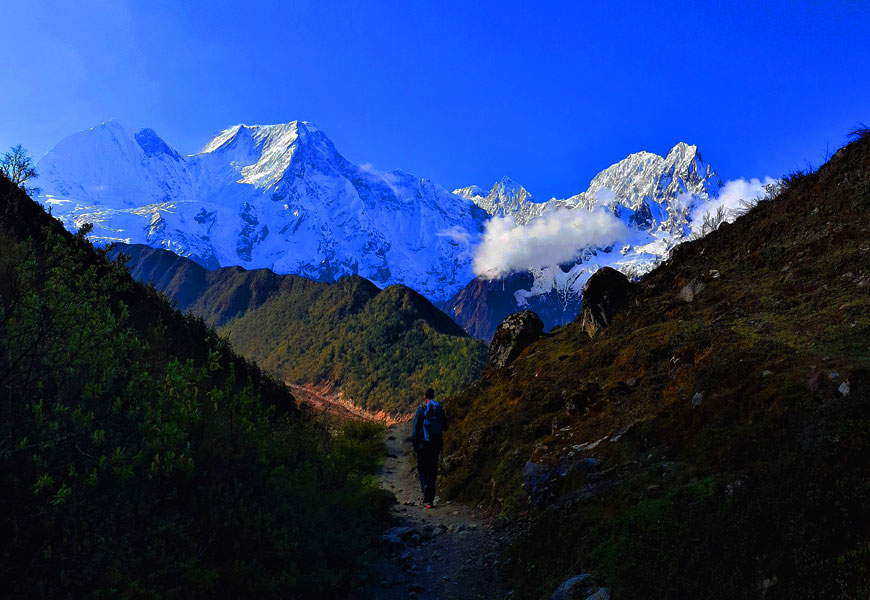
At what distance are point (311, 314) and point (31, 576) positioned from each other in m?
197

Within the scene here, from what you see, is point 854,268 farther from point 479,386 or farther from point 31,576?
point 479,386

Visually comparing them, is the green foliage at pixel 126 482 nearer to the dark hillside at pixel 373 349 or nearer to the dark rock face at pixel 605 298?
the dark rock face at pixel 605 298

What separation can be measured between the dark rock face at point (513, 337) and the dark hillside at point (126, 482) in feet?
87.6

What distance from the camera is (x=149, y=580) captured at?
4.78 m

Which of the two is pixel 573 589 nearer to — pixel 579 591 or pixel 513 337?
pixel 579 591

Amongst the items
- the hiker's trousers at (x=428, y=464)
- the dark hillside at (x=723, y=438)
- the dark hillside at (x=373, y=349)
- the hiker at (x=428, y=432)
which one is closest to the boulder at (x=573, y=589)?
the dark hillside at (x=723, y=438)

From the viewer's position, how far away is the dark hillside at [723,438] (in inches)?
173

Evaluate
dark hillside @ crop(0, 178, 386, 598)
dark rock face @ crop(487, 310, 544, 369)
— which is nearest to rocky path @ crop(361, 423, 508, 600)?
dark hillside @ crop(0, 178, 386, 598)

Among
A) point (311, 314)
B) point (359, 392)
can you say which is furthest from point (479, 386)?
point (311, 314)

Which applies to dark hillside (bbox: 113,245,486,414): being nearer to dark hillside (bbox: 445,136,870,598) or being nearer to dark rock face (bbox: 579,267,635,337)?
dark rock face (bbox: 579,267,635,337)

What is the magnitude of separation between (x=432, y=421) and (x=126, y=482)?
8.44m

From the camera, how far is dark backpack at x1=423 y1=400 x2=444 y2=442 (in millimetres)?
12828

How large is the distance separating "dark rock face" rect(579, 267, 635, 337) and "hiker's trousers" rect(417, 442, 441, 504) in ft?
47.1

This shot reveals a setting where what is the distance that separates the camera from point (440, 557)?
30.1 feet
